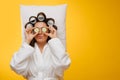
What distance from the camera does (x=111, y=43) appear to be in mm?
2793

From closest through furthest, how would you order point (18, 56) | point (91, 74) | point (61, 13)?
point (18, 56), point (61, 13), point (91, 74)

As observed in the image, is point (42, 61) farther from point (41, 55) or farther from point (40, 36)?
point (40, 36)

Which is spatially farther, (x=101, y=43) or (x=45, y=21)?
(x=101, y=43)

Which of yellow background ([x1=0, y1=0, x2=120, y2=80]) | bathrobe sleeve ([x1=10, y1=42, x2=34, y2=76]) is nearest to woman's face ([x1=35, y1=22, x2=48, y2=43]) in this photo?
bathrobe sleeve ([x1=10, y1=42, x2=34, y2=76])

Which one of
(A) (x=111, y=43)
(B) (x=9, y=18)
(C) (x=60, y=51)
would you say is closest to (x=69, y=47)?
(A) (x=111, y=43)

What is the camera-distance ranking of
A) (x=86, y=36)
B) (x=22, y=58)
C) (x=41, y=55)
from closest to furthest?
(x=22, y=58)
(x=41, y=55)
(x=86, y=36)

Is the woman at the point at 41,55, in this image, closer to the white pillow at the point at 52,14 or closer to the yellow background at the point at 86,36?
the white pillow at the point at 52,14

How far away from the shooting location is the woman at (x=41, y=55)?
6.68 feet

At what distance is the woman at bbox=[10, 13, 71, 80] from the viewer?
80.2 inches

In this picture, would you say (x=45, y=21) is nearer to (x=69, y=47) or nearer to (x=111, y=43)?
(x=69, y=47)

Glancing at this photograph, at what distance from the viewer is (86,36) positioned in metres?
2.80

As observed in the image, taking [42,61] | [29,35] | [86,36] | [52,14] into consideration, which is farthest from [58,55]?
[86,36]

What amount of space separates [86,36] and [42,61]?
80cm

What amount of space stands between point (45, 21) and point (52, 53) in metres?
0.23
